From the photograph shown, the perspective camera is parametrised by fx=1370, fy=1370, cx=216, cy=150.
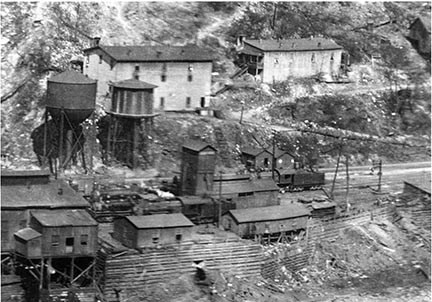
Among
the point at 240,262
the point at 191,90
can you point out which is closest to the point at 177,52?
the point at 191,90

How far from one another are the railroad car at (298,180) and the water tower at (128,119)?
8885mm

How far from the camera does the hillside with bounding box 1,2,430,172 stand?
88438 millimetres

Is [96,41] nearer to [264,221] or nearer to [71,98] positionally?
[71,98]

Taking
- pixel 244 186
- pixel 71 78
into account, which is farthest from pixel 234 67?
pixel 244 186

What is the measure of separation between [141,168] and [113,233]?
13.3 metres

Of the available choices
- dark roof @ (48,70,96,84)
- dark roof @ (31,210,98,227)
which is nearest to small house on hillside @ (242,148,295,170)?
dark roof @ (48,70,96,84)

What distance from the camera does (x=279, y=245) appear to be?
2980 inches

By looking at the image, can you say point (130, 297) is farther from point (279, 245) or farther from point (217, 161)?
point (217, 161)

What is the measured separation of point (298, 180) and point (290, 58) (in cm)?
1671

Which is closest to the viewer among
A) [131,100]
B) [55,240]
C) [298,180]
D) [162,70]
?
[55,240]

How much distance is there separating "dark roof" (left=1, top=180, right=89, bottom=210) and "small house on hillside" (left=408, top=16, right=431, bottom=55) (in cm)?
4755

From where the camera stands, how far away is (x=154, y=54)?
91.2 metres

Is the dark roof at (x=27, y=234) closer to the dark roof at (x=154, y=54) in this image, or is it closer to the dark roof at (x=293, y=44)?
the dark roof at (x=154, y=54)

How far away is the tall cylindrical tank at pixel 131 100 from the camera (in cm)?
8612
